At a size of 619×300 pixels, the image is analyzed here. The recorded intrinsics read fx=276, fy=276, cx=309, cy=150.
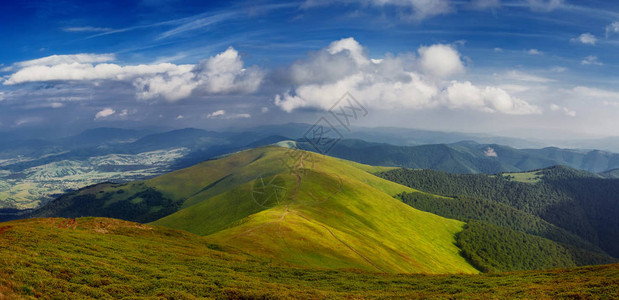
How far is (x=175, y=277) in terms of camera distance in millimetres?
38312

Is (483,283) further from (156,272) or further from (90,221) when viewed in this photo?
(90,221)

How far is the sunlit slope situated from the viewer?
8012cm

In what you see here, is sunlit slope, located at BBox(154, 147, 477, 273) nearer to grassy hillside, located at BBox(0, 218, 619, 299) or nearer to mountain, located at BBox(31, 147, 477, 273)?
mountain, located at BBox(31, 147, 477, 273)

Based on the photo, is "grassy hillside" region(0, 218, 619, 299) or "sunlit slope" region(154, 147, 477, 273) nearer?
"grassy hillside" region(0, 218, 619, 299)

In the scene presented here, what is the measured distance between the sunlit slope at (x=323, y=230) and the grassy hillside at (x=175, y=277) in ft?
63.5

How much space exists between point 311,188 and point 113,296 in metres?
153

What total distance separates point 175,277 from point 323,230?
68.5m

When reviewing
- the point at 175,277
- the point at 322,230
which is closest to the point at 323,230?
the point at 322,230

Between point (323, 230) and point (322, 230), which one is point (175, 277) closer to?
point (322, 230)

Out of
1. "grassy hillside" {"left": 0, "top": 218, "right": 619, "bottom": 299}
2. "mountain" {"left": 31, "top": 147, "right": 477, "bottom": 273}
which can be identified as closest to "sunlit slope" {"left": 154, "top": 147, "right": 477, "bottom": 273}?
"mountain" {"left": 31, "top": 147, "right": 477, "bottom": 273}

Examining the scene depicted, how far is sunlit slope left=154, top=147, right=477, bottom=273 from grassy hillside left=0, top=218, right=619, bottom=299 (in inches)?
763

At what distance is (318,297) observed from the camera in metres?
36.3

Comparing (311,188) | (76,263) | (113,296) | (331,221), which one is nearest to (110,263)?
(76,263)

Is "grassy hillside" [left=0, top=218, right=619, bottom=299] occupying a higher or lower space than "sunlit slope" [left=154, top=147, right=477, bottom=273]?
higher
